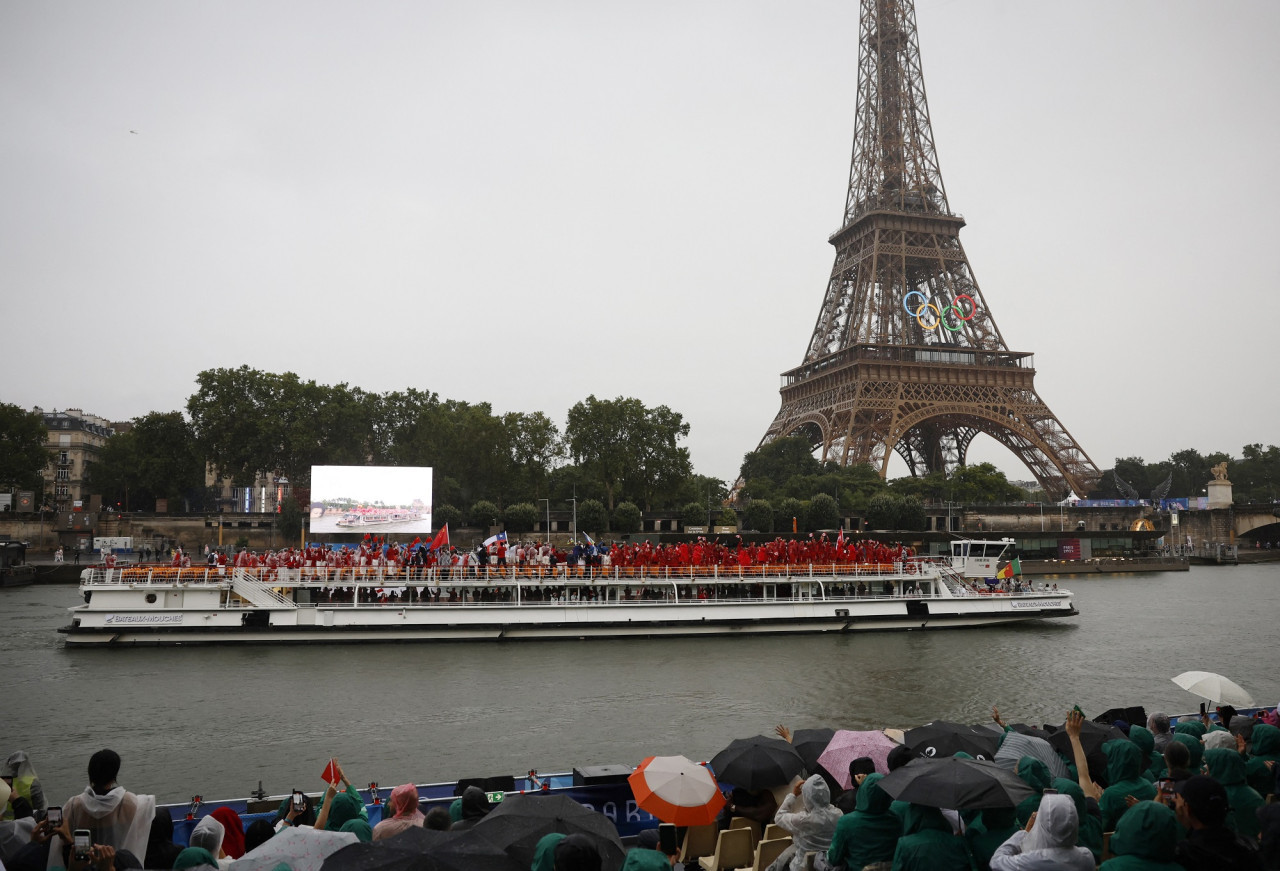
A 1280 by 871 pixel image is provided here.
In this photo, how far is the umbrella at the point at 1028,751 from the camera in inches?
383

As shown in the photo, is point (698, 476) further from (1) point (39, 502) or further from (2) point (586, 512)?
(1) point (39, 502)

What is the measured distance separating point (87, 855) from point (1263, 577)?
76501 mm

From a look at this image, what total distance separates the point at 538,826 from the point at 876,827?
2622mm

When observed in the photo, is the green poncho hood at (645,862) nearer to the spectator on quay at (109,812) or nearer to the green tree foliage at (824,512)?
the spectator on quay at (109,812)

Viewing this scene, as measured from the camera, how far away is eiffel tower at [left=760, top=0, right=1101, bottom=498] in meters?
→ 86.1

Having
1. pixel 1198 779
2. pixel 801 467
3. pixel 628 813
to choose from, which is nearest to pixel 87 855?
pixel 628 813

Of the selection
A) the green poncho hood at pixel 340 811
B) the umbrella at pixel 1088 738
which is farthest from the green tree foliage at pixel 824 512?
the green poncho hood at pixel 340 811

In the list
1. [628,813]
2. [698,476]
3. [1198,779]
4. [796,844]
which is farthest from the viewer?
[698,476]

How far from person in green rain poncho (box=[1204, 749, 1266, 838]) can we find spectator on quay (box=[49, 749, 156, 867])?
28.4 feet

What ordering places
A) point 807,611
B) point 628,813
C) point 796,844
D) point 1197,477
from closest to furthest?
point 796,844
point 628,813
point 807,611
point 1197,477

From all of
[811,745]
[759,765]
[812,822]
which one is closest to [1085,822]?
[812,822]

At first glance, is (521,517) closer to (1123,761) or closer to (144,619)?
(144,619)

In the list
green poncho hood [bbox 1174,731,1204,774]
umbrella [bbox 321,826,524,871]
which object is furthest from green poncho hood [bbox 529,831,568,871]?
green poncho hood [bbox 1174,731,1204,774]

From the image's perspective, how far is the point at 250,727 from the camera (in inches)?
850
